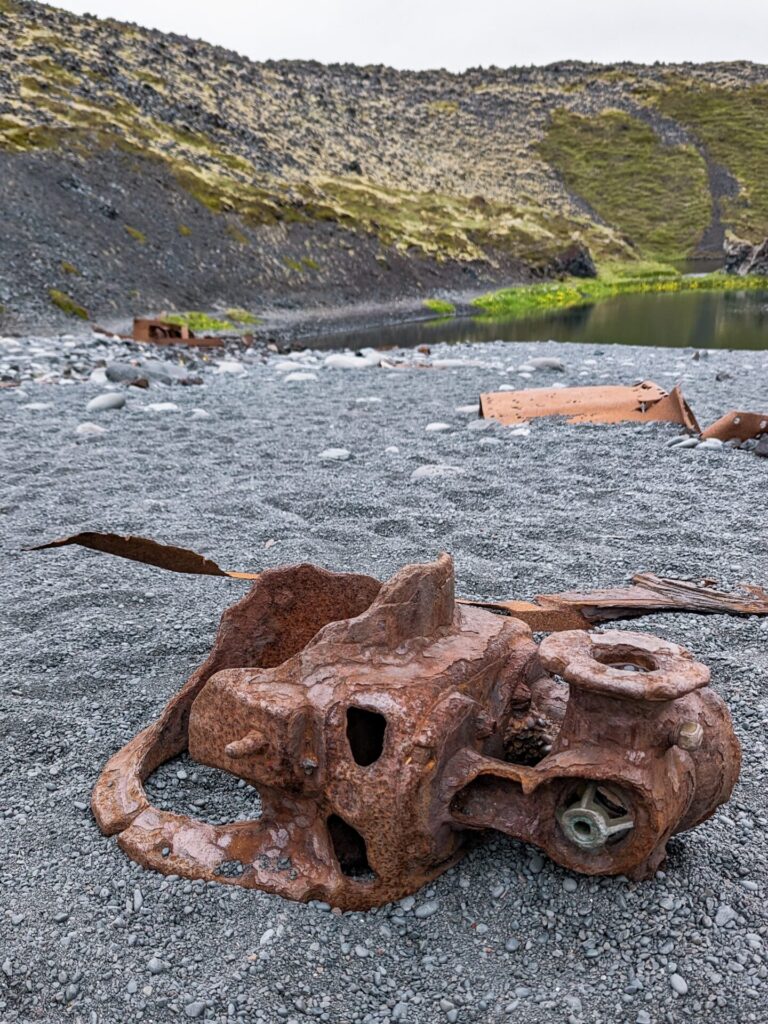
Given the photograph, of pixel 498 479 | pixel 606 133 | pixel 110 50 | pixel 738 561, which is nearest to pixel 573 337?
pixel 498 479

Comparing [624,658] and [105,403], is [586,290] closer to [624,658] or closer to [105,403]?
[105,403]

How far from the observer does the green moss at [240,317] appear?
74.0ft

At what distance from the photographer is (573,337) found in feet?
63.6

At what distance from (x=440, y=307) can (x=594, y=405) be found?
71.1 ft

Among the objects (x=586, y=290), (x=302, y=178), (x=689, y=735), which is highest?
(x=302, y=178)

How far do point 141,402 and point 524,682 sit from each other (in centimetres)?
777

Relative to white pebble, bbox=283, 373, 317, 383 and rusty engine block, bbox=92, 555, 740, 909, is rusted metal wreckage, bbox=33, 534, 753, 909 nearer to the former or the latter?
rusty engine block, bbox=92, 555, 740, 909

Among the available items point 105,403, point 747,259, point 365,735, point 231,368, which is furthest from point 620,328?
point 747,259

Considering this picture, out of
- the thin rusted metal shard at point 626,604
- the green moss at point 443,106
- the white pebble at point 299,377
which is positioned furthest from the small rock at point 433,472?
the green moss at point 443,106

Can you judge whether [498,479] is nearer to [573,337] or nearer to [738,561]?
[738,561]

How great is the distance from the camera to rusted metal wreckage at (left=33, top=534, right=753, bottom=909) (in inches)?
67.0

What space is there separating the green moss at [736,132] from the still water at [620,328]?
37395 mm

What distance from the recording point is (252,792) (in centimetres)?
241

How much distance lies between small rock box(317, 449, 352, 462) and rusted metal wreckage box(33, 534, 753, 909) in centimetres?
424
